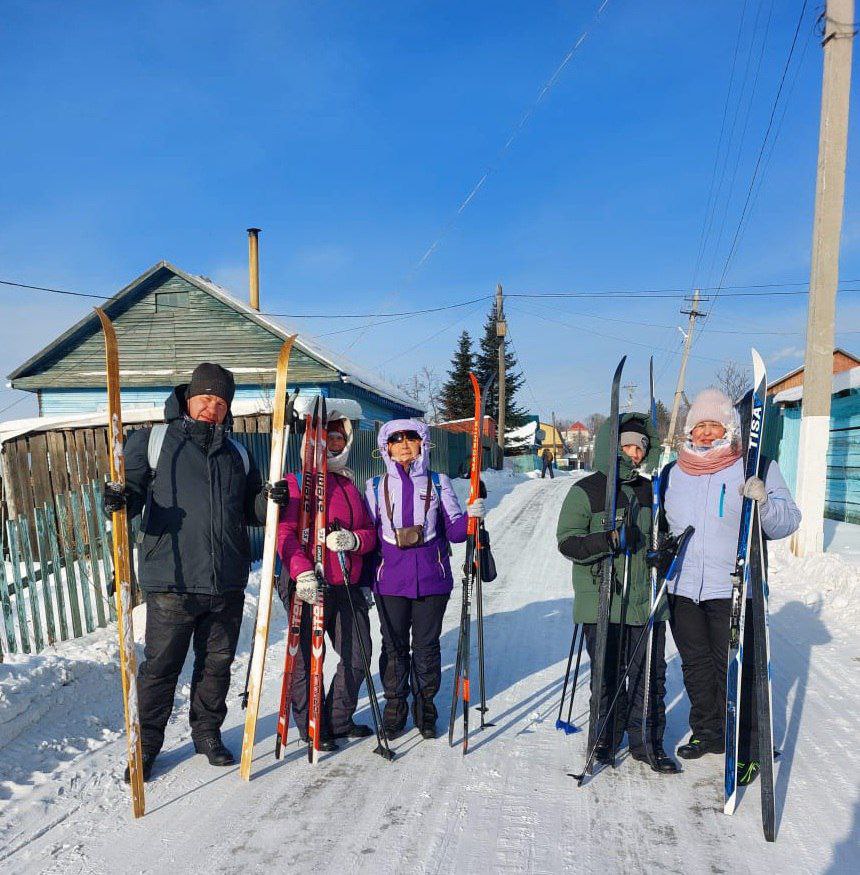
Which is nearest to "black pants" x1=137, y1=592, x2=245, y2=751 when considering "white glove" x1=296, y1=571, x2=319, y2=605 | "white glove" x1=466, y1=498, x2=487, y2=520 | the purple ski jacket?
"white glove" x1=296, y1=571, x2=319, y2=605

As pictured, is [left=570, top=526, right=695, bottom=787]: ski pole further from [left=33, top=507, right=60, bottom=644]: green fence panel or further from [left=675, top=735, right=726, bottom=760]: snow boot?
[left=33, top=507, right=60, bottom=644]: green fence panel

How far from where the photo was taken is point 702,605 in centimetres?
348

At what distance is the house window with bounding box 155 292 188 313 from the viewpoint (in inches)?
701

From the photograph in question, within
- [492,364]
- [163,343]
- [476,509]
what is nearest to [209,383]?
[476,509]

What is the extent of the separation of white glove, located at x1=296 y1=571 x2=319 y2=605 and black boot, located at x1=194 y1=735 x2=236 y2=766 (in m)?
0.84

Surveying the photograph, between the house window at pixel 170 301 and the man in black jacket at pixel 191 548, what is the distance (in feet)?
50.7

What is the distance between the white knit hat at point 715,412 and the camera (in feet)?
11.2

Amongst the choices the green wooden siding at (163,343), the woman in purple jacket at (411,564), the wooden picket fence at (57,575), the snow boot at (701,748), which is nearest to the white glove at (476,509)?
the woman in purple jacket at (411,564)

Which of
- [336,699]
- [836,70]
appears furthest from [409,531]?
[836,70]

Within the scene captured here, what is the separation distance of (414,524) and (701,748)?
72.9 inches

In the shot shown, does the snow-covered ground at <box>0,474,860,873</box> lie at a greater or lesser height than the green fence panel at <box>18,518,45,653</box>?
lesser

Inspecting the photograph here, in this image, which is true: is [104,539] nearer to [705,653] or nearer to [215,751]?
[215,751]

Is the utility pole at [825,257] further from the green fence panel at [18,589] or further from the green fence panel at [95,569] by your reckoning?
the green fence panel at [18,589]

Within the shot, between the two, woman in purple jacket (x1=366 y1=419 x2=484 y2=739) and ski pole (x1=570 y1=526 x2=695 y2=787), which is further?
woman in purple jacket (x1=366 y1=419 x2=484 y2=739)
